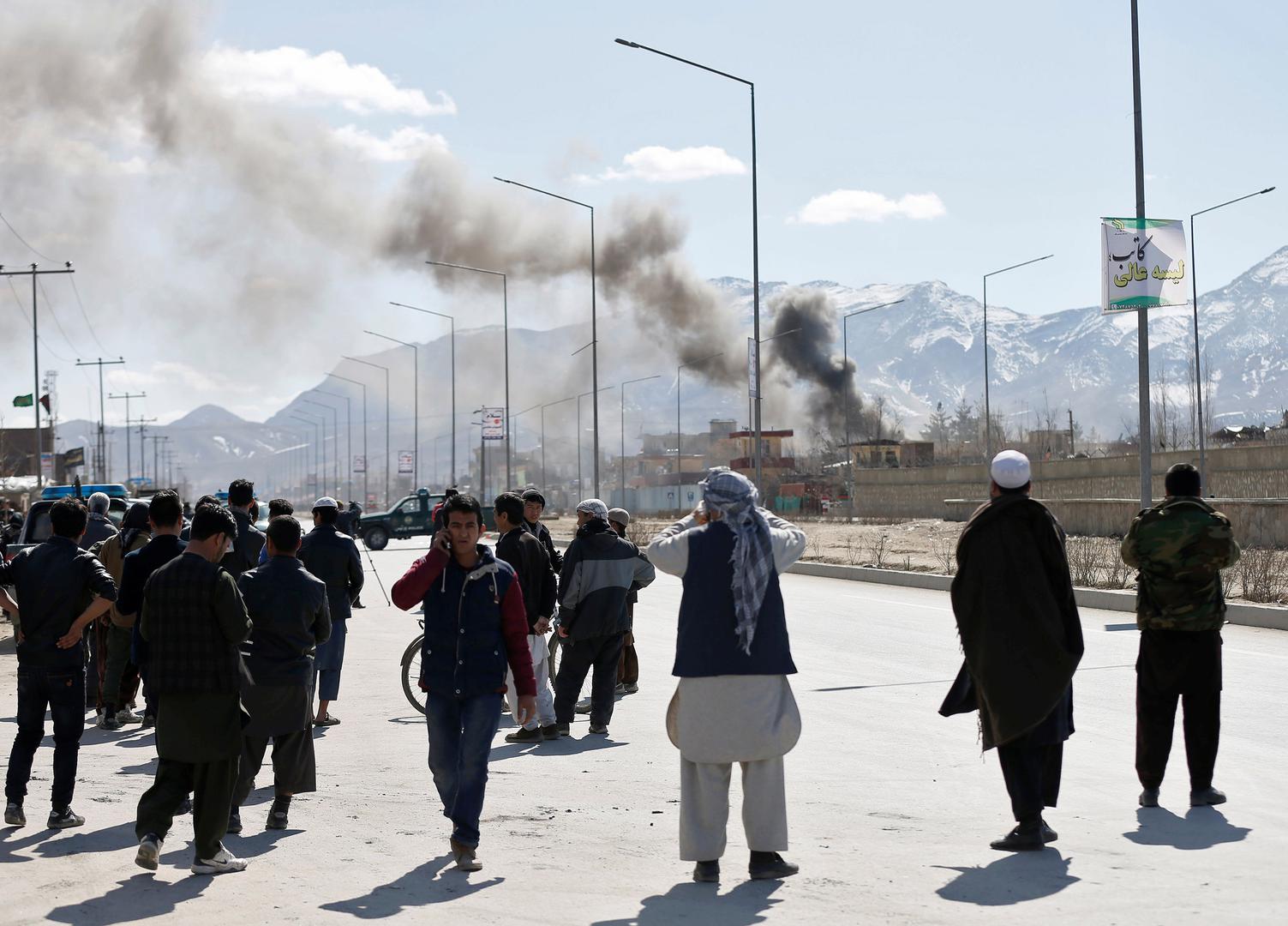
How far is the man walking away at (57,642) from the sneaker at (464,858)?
7.02 ft

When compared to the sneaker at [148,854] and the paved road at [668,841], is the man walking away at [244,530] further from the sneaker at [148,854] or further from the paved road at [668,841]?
the sneaker at [148,854]

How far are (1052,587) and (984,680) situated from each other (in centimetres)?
50

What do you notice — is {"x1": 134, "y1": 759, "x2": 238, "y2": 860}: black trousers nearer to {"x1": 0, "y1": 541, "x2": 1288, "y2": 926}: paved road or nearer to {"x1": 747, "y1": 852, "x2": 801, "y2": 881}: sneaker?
{"x1": 0, "y1": 541, "x2": 1288, "y2": 926}: paved road

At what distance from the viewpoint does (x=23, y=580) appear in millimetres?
7492

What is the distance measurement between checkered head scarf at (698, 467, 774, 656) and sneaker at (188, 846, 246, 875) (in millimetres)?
2312

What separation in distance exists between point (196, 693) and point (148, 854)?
25.9 inches

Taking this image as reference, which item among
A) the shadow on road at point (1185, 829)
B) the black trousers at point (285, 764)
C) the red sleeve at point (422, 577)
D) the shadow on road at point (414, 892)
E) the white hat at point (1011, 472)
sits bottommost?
the shadow on road at point (414, 892)

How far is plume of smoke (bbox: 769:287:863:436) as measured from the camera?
86.4 m

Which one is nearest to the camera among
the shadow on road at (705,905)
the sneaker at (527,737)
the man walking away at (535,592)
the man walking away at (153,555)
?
the shadow on road at (705,905)

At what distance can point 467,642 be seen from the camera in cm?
657

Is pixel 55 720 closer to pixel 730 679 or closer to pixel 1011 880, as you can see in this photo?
pixel 730 679

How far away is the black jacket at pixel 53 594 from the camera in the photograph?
7410 millimetres

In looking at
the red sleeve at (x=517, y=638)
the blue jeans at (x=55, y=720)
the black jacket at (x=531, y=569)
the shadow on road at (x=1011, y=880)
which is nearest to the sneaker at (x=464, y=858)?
the red sleeve at (x=517, y=638)

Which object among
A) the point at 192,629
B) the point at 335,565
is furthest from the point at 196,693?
the point at 335,565
